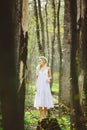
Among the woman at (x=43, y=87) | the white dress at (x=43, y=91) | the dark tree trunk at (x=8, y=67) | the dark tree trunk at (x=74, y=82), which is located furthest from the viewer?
the white dress at (x=43, y=91)

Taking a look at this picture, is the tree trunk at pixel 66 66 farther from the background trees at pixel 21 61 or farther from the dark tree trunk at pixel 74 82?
the dark tree trunk at pixel 74 82

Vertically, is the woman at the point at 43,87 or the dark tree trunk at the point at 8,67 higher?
the dark tree trunk at the point at 8,67

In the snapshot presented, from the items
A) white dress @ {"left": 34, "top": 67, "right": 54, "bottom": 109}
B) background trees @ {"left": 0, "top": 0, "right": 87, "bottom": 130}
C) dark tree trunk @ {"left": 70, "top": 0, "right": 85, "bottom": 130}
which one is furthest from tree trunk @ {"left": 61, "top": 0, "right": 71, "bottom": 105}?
dark tree trunk @ {"left": 70, "top": 0, "right": 85, "bottom": 130}

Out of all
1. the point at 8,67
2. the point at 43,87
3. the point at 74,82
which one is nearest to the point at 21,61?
the point at 74,82

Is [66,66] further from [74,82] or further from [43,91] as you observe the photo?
[74,82]

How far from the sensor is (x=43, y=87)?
1308 cm

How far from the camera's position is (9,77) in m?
2.79

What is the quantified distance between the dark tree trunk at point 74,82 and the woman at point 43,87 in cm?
662

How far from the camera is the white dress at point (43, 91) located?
13.0 m

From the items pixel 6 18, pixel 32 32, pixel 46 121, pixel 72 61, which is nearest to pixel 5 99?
pixel 6 18

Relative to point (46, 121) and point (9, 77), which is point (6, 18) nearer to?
point (9, 77)

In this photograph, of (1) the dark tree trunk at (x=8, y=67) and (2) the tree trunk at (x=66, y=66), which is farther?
(2) the tree trunk at (x=66, y=66)

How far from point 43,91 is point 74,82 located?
25.3 feet

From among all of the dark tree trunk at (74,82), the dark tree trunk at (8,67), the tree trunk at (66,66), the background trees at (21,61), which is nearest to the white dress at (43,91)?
the tree trunk at (66,66)
